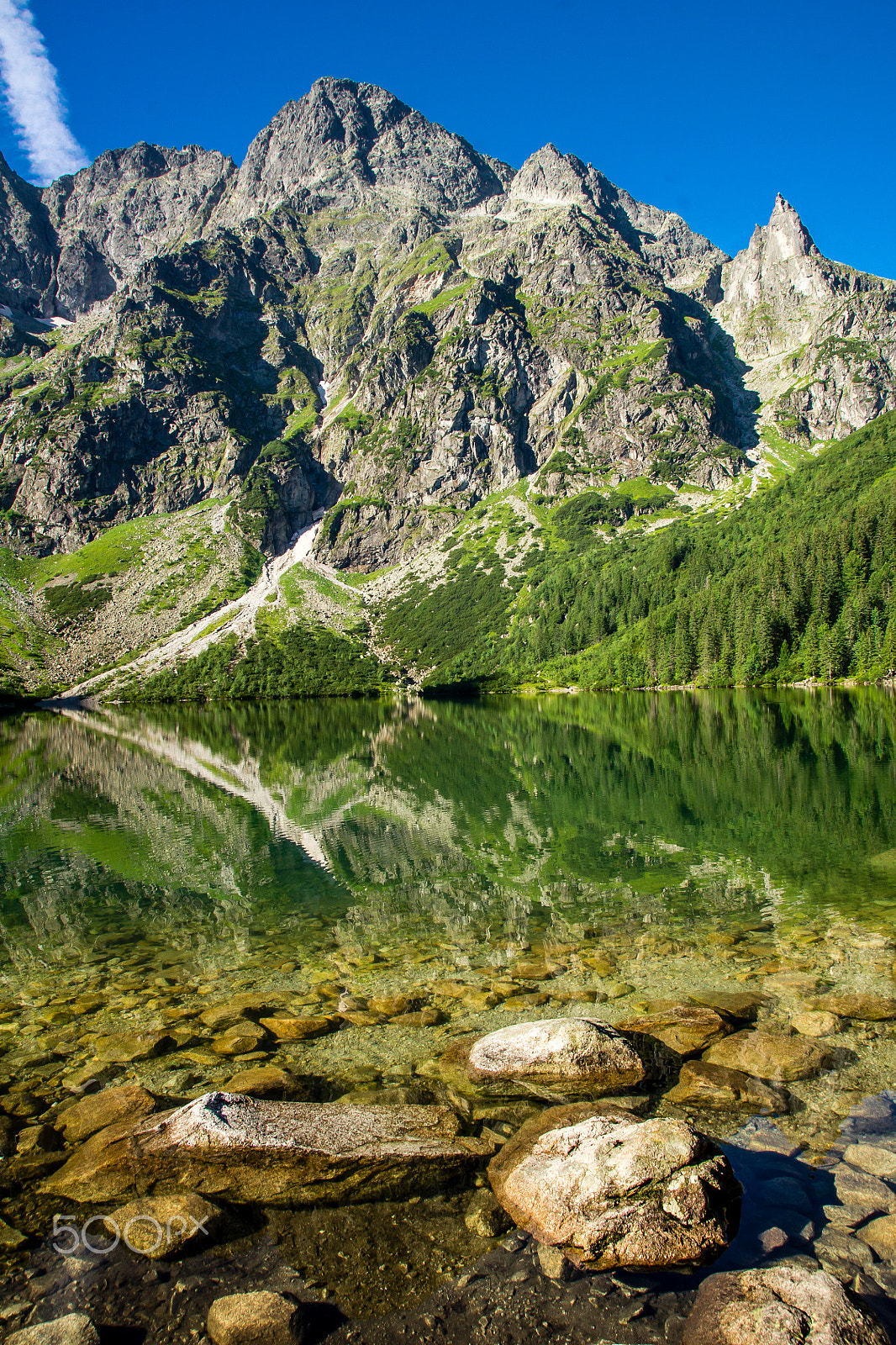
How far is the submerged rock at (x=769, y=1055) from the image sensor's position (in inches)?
408

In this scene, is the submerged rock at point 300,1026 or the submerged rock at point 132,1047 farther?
the submerged rock at point 300,1026

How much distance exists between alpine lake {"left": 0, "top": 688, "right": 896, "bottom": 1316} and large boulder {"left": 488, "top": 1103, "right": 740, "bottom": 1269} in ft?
3.20

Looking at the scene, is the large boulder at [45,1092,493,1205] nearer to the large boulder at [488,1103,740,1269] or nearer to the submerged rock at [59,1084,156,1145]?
the submerged rock at [59,1084,156,1145]

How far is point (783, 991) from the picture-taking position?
13188mm

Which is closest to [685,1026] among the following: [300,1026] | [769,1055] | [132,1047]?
[769,1055]

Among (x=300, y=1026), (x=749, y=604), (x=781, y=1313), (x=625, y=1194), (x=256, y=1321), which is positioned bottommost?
(x=300, y=1026)

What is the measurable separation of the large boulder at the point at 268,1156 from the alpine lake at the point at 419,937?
0.29m

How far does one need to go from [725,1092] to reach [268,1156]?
657 centimetres

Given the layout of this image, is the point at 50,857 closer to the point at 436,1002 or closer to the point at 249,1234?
the point at 436,1002

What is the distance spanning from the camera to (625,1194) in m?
7.30

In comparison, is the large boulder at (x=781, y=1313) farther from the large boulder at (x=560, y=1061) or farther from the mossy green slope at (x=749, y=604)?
the mossy green slope at (x=749, y=604)

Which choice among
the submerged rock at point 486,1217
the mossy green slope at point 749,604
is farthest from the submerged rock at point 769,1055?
the mossy green slope at point 749,604

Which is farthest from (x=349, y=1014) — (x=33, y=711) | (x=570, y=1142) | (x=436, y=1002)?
(x=33, y=711)

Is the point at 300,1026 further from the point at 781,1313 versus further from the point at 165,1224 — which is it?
the point at 781,1313
